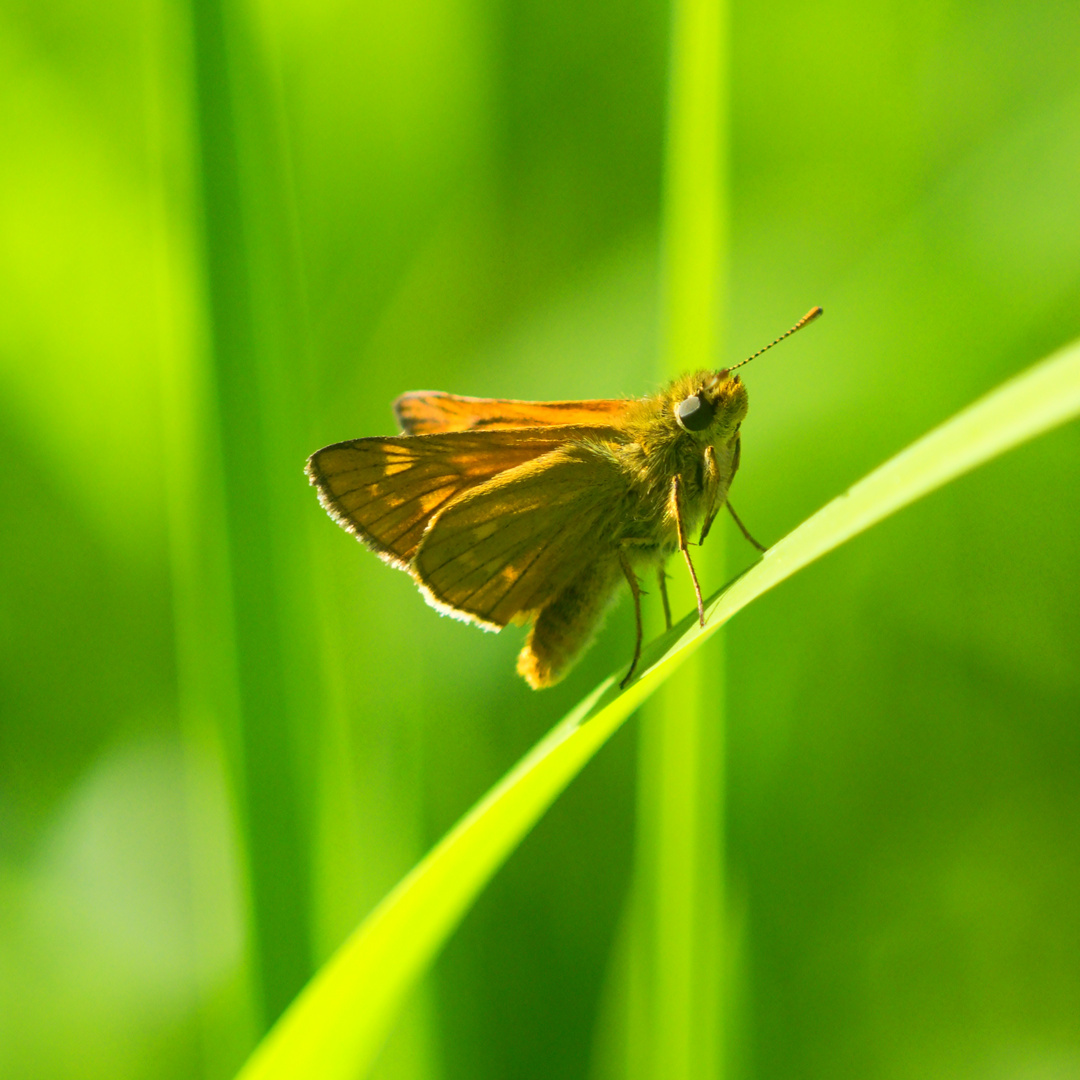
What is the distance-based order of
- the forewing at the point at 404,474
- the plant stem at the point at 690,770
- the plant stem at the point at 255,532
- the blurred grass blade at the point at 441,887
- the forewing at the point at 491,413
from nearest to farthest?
the blurred grass blade at the point at 441,887 < the plant stem at the point at 255,532 < the plant stem at the point at 690,770 < the forewing at the point at 404,474 < the forewing at the point at 491,413

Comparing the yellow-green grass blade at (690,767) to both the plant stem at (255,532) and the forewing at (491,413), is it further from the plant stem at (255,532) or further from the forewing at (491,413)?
the plant stem at (255,532)

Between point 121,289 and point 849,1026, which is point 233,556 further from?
Answer: point 849,1026

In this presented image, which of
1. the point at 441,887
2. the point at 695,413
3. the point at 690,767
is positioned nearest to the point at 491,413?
the point at 695,413

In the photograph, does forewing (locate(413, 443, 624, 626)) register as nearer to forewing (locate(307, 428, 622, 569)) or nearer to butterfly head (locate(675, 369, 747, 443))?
forewing (locate(307, 428, 622, 569))

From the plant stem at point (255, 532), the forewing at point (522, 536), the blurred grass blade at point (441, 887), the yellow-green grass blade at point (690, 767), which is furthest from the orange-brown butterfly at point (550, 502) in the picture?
the blurred grass blade at point (441, 887)

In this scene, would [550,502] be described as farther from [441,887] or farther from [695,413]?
[441,887]

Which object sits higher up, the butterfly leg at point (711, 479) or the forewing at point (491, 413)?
the forewing at point (491, 413)
